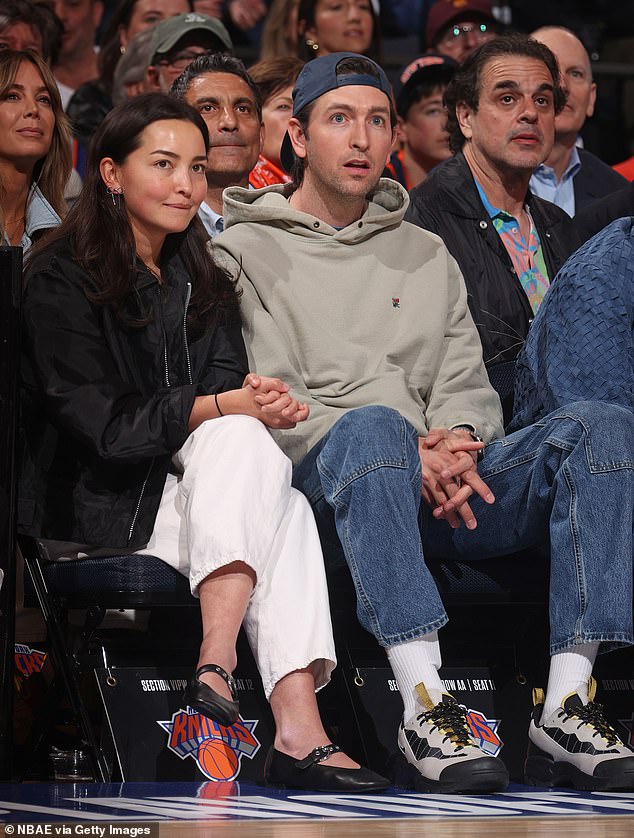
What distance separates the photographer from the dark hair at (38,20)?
4.51 metres

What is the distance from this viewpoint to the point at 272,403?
8.63 ft

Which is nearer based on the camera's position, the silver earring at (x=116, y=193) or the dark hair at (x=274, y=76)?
the silver earring at (x=116, y=193)

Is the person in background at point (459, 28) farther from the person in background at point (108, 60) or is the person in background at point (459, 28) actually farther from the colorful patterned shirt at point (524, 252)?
the colorful patterned shirt at point (524, 252)

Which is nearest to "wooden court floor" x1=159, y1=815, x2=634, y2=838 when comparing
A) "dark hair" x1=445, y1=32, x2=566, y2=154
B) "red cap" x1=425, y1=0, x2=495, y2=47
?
"dark hair" x1=445, y1=32, x2=566, y2=154

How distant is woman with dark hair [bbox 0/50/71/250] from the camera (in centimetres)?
356

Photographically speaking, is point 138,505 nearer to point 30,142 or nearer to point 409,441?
point 409,441

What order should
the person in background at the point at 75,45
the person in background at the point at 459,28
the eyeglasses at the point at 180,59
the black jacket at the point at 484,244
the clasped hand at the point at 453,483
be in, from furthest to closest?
the person in background at the point at 459,28, the person in background at the point at 75,45, the eyeglasses at the point at 180,59, the black jacket at the point at 484,244, the clasped hand at the point at 453,483

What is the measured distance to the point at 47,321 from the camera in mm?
2686

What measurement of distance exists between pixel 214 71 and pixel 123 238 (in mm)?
1291

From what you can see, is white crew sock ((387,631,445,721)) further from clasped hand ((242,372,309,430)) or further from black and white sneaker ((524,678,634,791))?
clasped hand ((242,372,309,430))

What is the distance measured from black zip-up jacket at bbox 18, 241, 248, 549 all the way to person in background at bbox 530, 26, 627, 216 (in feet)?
7.32

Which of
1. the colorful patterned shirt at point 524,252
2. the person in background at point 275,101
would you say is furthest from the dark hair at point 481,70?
the person in background at point 275,101

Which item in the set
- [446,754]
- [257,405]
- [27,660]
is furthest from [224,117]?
[446,754]

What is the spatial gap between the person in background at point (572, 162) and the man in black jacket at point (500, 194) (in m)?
0.63
